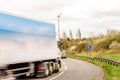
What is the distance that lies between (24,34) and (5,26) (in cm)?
273

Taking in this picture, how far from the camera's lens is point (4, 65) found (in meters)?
18.3

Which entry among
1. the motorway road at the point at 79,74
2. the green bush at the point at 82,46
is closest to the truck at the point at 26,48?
the motorway road at the point at 79,74

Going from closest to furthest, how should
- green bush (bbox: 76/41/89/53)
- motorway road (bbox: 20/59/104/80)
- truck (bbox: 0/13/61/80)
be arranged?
1. truck (bbox: 0/13/61/80)
2. motorway road (bbox: 20/59/104/80)
3. green bush (bbox: 76/41/89/53)

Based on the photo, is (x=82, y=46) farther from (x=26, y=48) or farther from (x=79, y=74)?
(x=26, y=48)

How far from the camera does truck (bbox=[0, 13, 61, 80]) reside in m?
18.5

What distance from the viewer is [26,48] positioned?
70.5 feet

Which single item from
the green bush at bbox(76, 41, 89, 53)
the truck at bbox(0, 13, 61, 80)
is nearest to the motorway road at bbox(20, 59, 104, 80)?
the truck at bbox(0, 13, 61, 80)

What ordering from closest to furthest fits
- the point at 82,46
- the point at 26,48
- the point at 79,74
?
the point at 26,48 → the point at 79,74 → the point at 82,46

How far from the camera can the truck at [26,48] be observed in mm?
18453

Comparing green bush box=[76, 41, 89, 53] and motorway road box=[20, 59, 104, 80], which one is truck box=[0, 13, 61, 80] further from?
green bush box=[76, 41, 89, 53]


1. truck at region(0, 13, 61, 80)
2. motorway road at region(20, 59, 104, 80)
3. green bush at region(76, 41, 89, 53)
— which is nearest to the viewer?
truck at region(0, 13, 61, 80)

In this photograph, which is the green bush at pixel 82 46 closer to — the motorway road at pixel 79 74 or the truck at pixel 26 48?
the motorway road at pixel 79 74

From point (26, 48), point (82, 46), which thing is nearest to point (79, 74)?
point (26, 48)

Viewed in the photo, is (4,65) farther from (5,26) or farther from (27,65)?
(27,65)
